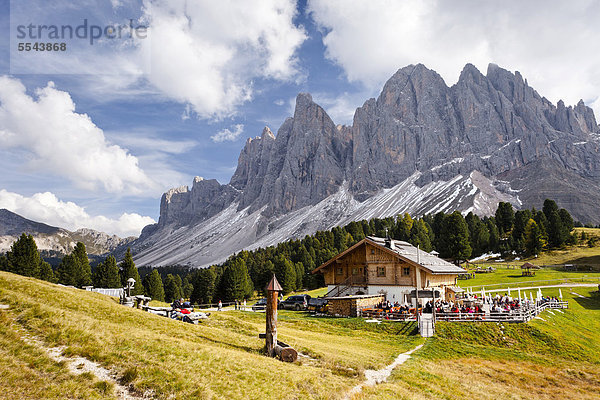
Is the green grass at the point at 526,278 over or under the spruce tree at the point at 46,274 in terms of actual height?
under

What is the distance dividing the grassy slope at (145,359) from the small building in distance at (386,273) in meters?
25.8

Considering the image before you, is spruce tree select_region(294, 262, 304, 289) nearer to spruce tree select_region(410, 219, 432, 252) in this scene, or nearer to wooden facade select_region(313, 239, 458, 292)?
spruce tree select_region(410, 219, 432, 252)

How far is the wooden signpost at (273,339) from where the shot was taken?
16422mm

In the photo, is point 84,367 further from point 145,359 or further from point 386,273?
point 386,273

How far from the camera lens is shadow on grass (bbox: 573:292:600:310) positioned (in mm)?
48241

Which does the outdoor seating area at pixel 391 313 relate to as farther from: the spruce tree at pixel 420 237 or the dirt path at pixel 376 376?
the spruce tree at pixel 420 237

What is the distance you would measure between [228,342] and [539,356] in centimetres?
2353

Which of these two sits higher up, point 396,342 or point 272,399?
point 272,399

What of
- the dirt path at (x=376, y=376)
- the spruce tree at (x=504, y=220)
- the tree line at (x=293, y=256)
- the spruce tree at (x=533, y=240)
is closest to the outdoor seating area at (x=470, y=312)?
the dirt path at (x=376, y=376)

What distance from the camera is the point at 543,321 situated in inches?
1339

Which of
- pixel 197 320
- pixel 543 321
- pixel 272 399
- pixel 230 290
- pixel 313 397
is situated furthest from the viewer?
pixel 230 290

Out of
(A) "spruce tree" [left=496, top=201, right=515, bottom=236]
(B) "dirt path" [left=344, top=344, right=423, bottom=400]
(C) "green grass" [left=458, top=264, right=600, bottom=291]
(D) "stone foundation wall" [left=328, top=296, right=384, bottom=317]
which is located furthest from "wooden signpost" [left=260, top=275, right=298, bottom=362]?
(A) "spruce tree" [left=496, top=201, right=515, bottom=236]

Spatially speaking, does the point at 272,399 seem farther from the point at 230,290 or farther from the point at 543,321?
the point at 230,290

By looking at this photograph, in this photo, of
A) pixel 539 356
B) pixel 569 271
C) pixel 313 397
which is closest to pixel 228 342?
pixel 313 397
